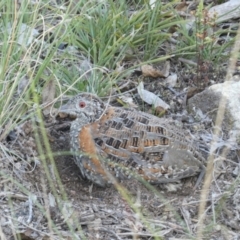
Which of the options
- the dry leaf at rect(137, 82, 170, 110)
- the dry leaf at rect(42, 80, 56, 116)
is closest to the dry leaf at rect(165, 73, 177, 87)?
the dry leaf at rect(137, 82, 170, 110)

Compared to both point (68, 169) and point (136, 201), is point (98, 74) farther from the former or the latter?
point (136, 201)

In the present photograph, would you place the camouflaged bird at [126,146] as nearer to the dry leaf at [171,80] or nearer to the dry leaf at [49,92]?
the dry leaf at [49,92]

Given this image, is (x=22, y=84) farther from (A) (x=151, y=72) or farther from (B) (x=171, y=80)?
(B) (x=171, y=80)

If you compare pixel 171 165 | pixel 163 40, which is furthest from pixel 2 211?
pixel 163 40

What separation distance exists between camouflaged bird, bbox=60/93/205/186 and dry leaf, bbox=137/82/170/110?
25.0 inches

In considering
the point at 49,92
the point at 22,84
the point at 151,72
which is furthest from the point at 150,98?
the point at 22,84

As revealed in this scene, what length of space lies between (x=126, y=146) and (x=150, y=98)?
3.07ft

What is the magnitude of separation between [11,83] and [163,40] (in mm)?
1623

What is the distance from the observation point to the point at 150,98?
572cm

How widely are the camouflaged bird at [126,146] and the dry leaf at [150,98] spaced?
2.08 ft

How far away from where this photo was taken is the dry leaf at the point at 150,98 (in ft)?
18.6

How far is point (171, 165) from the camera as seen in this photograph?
194 inches

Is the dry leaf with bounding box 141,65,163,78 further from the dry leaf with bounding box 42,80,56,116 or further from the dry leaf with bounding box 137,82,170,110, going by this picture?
the dry leaf with bounding box 42,80,56,116

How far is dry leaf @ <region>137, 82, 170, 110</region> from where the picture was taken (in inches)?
223
